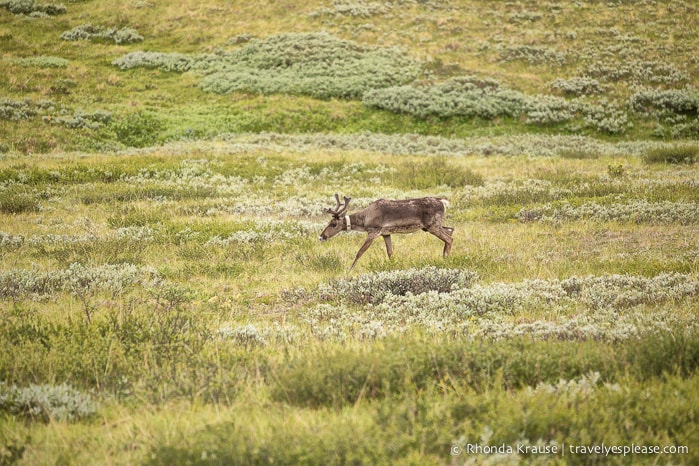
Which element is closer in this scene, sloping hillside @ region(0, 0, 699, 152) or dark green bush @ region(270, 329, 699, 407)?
dark green bush @ region(270, 329, 699, 407)

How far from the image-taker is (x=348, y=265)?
11.7m

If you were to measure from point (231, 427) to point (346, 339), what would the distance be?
2.47 m

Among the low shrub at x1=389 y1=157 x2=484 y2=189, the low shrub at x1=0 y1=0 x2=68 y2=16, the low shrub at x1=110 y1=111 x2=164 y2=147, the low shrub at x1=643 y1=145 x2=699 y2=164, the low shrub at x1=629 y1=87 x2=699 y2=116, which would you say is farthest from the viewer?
the low shrub at x1=0 y1=0 x2=68 y2=16

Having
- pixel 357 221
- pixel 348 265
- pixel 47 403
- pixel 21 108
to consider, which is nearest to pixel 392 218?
pixel 357 221

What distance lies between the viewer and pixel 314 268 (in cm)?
1142

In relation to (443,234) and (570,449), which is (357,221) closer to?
(443,234)

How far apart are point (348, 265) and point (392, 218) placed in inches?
51.1

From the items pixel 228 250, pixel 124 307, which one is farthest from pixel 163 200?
pixel 124 307

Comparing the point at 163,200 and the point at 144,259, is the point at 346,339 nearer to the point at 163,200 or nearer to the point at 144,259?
the point at 144,259

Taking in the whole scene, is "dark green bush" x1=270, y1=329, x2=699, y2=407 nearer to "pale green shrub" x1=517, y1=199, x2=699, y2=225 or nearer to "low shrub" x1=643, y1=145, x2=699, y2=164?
"pale green shrub" x1=517, y1=199, x2=699, y2=225

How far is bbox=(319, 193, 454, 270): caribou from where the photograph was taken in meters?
11.5

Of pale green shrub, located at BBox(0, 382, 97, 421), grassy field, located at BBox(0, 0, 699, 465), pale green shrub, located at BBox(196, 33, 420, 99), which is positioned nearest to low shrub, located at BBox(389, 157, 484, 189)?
grassy field, located at BBox(0, 0, 699, 465)

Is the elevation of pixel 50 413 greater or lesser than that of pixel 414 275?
greater

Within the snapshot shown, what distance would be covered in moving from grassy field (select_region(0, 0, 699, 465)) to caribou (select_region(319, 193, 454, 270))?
0.66 metres
